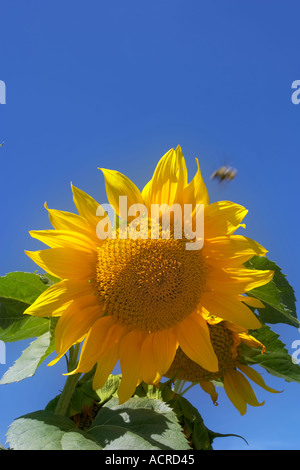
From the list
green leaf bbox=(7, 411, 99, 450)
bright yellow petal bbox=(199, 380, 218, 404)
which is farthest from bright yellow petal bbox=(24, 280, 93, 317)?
bright yellow petal bbox=(199, 380, 218, 404)

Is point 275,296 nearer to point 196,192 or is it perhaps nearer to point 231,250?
point 231,250

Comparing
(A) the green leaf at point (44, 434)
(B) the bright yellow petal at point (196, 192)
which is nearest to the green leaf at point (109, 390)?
(A) the green leaf at point (44, 434)

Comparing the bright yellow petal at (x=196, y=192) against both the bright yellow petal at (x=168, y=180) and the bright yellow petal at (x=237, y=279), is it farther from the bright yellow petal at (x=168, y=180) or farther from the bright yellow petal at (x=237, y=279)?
the bright yellow petal at (x=237, y=279)

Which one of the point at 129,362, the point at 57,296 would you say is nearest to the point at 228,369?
the point at 129,362

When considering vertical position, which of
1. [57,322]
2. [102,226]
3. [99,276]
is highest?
[102,226]
